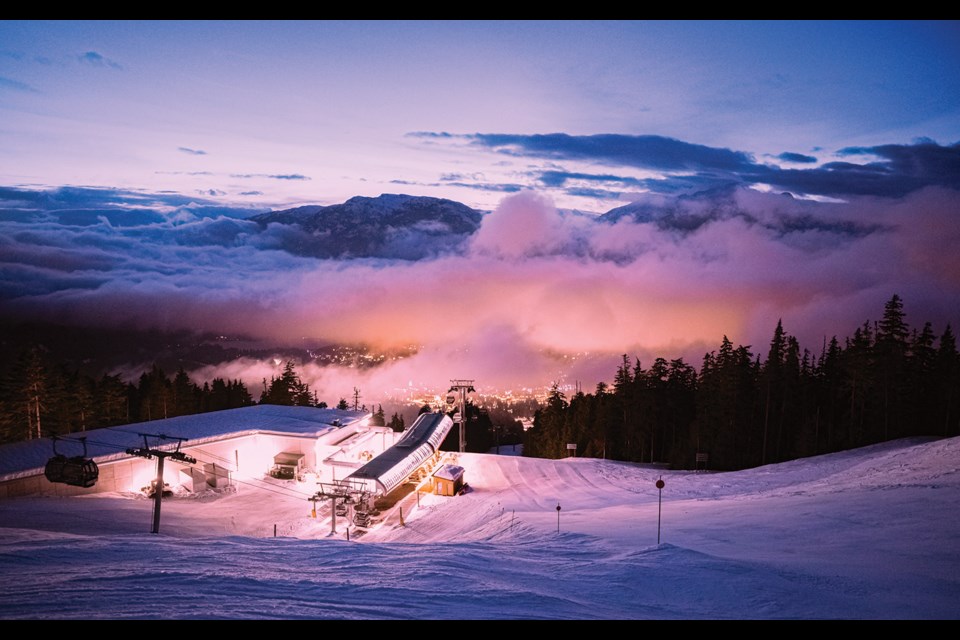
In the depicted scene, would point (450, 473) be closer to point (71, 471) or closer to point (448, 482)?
point (448, 482)

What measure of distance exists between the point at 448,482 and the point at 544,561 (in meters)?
14.5

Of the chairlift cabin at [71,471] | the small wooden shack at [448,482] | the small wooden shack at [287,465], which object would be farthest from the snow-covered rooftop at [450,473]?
the chairlift cabin at [71,471]

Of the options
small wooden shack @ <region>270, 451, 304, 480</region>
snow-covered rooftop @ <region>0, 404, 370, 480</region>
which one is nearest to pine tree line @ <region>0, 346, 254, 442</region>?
snow-covered rooftop @ <region>0, 404, 370, 480</region>

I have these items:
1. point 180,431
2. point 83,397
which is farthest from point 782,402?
point 83,397

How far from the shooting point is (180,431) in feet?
88.3

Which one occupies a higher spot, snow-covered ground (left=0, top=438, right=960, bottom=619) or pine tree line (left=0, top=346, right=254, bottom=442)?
snow-covered ground (left=0, top=438, right=960, bottom=619)

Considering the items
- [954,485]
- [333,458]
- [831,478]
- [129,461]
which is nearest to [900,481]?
[954,485]

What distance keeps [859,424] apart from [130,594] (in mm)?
39565

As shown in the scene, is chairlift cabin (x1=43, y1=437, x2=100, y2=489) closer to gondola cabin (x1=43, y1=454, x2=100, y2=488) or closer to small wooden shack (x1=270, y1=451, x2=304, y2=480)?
gondola cabin (x1=43, y1=454, x2=100, y2=488)

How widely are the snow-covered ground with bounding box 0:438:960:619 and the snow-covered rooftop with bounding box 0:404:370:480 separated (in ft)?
8.56

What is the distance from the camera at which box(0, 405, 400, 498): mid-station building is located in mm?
20297

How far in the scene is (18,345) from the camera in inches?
1192

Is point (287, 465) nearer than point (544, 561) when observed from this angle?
No

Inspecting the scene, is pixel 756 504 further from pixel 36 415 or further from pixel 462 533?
pixel 36 415
